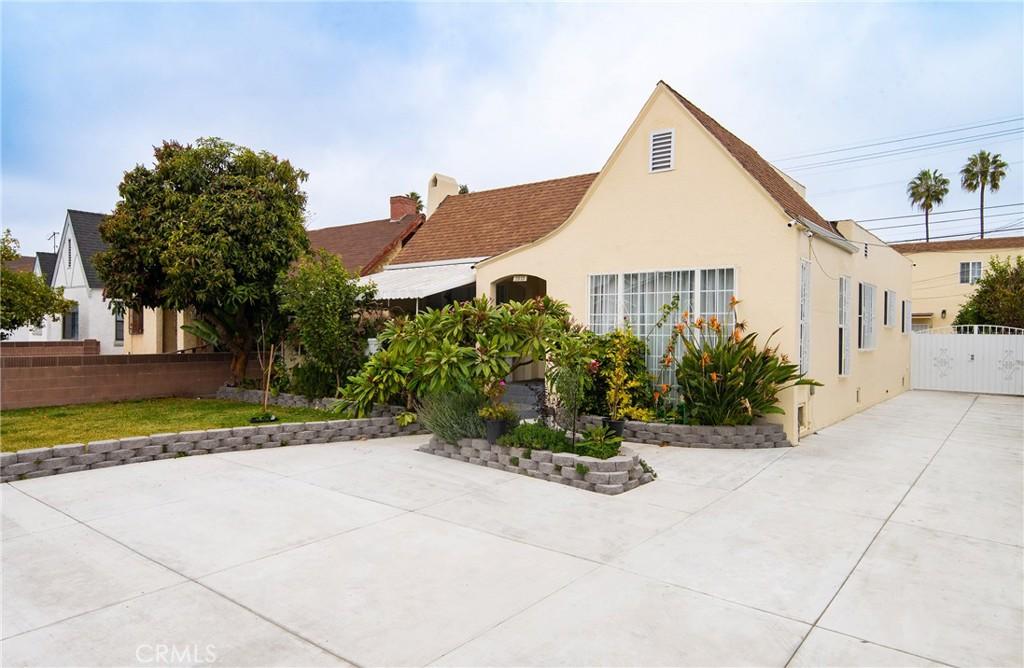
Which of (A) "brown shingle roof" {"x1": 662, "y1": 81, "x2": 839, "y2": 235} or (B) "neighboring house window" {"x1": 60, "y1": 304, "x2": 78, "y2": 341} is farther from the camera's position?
(B) "neighboring house window" {"x1": 60, "y1": 304, "x2": 78, "y2": 341}

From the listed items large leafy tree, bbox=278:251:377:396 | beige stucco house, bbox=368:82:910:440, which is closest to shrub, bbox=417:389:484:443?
beige stucco house, bbox=368:82:910:440

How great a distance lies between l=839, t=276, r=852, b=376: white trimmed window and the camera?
1658cm

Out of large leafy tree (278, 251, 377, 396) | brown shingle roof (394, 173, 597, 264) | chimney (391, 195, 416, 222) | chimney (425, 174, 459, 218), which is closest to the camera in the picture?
large leafy tree (278, 251, 377, 396)

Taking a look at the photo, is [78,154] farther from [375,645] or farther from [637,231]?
[375,645]

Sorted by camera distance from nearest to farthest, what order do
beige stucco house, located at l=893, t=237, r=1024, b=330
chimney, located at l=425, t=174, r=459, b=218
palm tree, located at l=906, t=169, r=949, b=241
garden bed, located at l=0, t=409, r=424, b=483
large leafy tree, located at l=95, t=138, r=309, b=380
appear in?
garden bed, located at l=0, t=409, r=424, b=483
large leafy tree, located at l=95, t=138, r=309, b=380
chimney, located at l=425, t=174, r=459, b=218
beige stucco house, located at l=893, t=237, r=1024, b=330
palm tree, located at l=906, t=169, r=949, b=241

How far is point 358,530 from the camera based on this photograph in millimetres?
7496

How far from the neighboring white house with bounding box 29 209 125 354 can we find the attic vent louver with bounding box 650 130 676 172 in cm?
2867

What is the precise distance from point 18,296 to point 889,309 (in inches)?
1344

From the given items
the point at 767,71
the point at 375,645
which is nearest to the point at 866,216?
the point at 767,71

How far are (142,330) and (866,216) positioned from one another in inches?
2059

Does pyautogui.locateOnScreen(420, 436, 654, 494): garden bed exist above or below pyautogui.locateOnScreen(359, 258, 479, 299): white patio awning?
below

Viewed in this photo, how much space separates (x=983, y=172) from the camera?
58.5 meters

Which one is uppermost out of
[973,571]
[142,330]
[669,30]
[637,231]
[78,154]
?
[669,30]

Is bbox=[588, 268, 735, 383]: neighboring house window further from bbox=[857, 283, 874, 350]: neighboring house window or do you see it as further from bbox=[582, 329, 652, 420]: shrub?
bbox=[857, 283, 874, 350]: neighboring house window
